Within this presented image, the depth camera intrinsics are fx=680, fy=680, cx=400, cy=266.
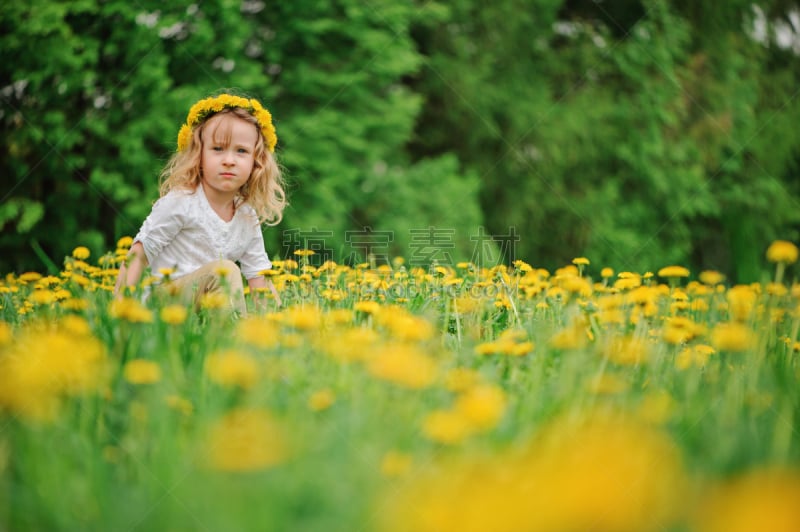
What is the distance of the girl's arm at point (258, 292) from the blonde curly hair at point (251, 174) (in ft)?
0.99

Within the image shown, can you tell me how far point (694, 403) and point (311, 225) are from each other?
5.13 meters

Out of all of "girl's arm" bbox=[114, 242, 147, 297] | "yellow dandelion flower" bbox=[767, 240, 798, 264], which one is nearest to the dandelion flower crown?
"girl's arm" bbox=[114, 242, 147, 297]

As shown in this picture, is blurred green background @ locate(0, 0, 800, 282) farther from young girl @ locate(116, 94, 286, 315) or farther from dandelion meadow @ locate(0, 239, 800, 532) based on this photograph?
dandelion meadow @ locate(0, 239, 800, 532)

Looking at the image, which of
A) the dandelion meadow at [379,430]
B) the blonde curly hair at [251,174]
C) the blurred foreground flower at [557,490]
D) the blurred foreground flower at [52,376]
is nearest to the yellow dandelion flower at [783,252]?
the dandelion meadow at [379,430]

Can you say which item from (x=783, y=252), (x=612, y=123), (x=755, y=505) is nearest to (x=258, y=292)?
(x=783, y=252)

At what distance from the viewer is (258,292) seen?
2.81 m

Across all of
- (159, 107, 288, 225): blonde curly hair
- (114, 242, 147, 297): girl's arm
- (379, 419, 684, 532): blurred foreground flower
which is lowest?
(379, 419, 684, 532): blurred foreground flower

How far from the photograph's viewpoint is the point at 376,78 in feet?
23.2

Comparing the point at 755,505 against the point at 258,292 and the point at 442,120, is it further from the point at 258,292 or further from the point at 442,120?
the point at 442,120

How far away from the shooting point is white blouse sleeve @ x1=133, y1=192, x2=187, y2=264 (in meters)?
2.76

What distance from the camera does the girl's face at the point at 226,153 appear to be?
285cm

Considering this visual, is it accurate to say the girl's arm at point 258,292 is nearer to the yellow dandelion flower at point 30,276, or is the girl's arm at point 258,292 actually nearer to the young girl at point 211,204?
the young girl at point 211,204

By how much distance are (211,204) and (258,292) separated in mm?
465

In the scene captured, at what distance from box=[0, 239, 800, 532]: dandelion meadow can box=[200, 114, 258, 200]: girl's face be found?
39.7 inches
